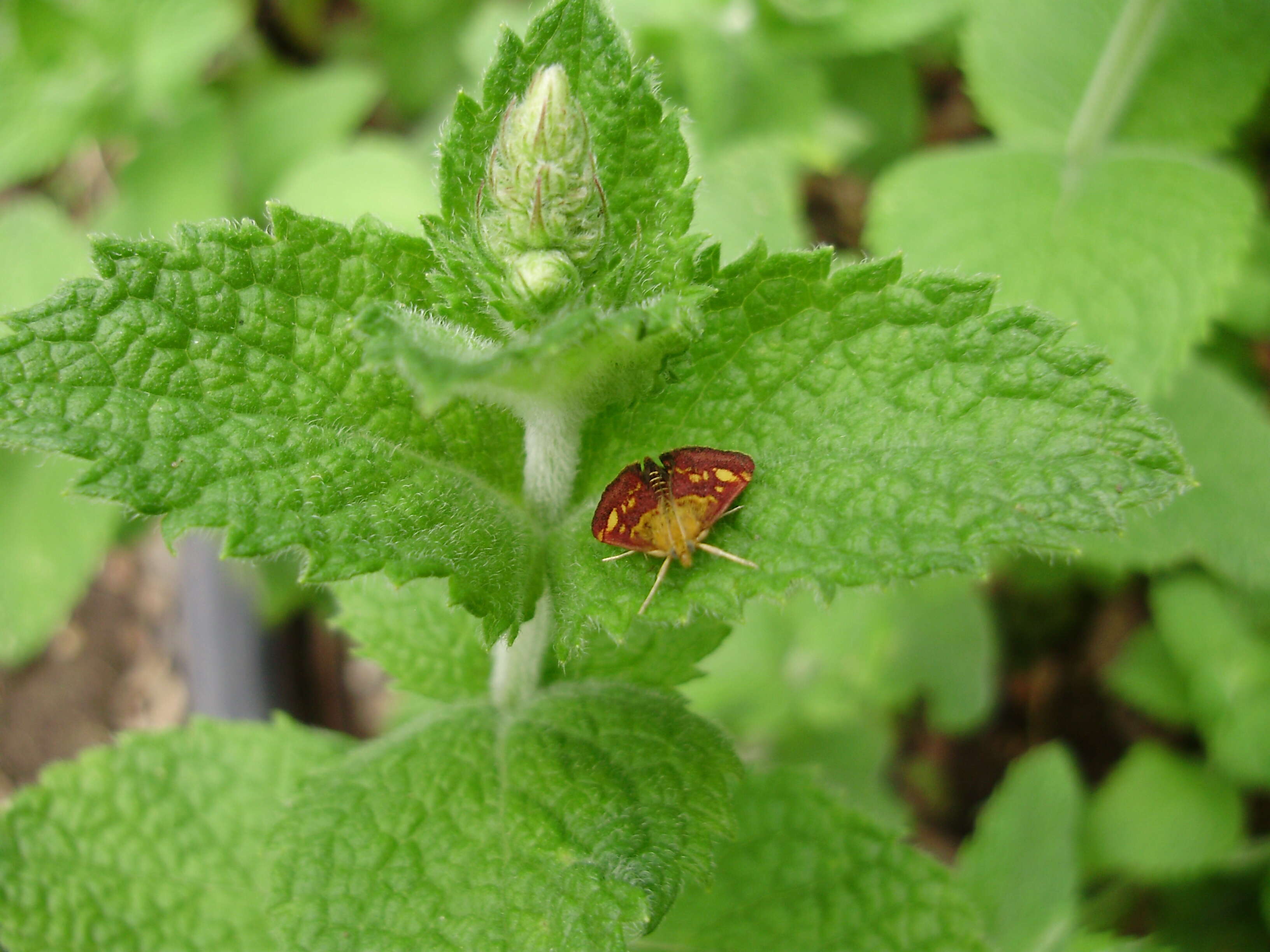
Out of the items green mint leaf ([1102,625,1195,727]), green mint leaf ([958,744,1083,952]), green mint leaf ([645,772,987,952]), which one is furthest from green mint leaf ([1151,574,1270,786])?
green mint leaf ([645,772,987,952])

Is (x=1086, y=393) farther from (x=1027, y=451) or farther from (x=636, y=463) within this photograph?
(x=636, y=463)

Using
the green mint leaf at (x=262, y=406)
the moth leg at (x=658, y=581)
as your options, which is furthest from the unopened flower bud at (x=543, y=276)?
the moth leg at (x=658, y=581)

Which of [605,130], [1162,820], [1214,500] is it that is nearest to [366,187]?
[605,130]

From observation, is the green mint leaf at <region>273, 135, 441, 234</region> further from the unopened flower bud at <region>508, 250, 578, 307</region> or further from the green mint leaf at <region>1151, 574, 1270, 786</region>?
the green mint leaf at <region>1151, 574, 1270, 786</region>

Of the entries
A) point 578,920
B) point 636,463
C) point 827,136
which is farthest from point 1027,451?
point 827,136

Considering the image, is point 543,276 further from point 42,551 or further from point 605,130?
point 42,551

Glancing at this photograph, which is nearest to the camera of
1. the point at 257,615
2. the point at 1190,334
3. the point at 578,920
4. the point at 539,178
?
the point at 539,178

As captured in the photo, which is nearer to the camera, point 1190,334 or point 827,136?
point 1190,334
